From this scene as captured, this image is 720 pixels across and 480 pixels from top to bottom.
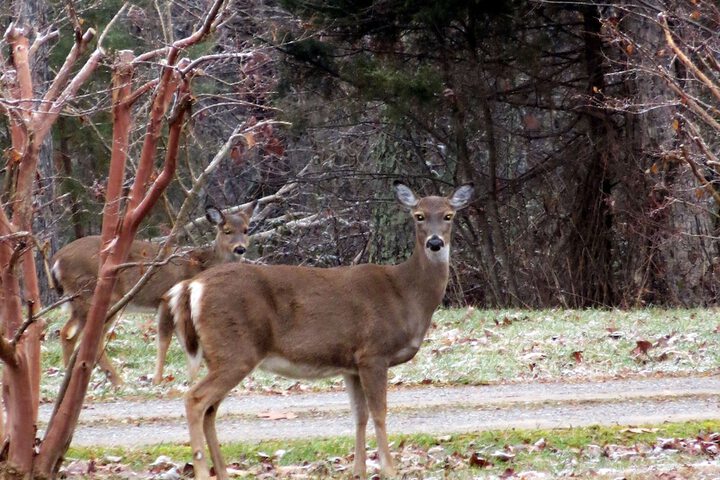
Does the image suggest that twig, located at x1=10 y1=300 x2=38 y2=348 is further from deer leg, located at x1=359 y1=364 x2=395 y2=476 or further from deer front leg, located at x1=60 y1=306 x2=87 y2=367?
deer front leg, located at x1=60 y1=306 x2=87 y2=367

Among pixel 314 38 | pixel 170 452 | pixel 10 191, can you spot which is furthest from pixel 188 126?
pixel 314 38

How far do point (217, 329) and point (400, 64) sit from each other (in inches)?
477

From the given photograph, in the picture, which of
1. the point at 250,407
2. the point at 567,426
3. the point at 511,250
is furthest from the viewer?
the point at 511,250

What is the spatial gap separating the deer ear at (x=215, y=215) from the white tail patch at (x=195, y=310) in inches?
274

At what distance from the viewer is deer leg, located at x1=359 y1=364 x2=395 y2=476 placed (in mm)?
8352

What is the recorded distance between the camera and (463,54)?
19.7m

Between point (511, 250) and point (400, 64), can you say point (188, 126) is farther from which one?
point (511, 250)

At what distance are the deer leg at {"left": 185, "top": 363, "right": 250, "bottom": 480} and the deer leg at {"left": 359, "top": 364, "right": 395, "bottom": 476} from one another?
848mm

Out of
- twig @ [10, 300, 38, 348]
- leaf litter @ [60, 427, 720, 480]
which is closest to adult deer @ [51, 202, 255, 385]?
leaf litter @ [60, 427, 720, 480]

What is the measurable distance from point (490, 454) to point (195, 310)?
229cm

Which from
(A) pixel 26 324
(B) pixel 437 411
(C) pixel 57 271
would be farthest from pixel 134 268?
(A) pixel 26 324

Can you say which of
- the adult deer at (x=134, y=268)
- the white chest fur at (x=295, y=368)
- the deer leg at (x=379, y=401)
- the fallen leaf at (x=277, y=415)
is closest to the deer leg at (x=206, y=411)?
the white chest fur at (x=295, y=368)

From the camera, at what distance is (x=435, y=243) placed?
975cm

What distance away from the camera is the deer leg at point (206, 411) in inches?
310
